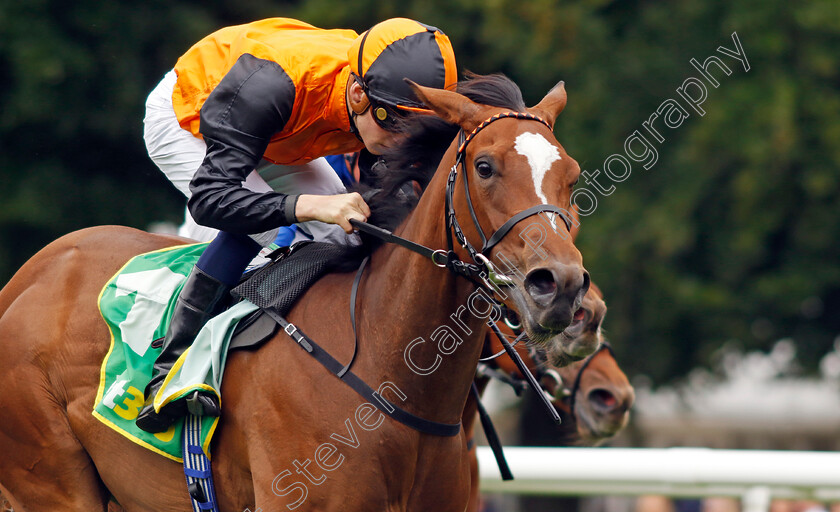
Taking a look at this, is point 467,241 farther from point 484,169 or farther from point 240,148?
point 240,148

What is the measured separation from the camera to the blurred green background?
8.80 metres

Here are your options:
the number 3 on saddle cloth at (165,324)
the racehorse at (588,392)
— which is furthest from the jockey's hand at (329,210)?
the racehorse at (588,392)

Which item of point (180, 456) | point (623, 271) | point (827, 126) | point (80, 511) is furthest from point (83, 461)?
point (827, 126)

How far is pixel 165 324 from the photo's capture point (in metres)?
3.61

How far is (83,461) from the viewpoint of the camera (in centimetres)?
373

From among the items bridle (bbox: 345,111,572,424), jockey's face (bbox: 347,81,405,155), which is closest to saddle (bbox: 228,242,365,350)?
bridle (bbox: 345,111,572,424)

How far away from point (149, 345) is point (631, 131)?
6.60m

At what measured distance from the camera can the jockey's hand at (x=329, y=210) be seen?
10.5ft

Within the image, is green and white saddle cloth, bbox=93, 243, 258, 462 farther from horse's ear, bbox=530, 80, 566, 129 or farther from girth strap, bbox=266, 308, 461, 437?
horse's ear, bbox=530, 80, 566, 129

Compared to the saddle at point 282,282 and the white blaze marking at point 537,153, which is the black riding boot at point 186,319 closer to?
the saddle at point 282,282

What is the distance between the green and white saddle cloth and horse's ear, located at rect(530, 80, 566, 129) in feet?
3.85

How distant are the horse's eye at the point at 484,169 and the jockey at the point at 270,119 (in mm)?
539

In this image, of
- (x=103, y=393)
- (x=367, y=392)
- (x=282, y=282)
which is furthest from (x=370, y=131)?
(x=103, y=393)

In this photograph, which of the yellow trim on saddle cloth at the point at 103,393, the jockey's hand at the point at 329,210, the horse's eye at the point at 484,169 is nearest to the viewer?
the horse's eye at the point at 484,169
